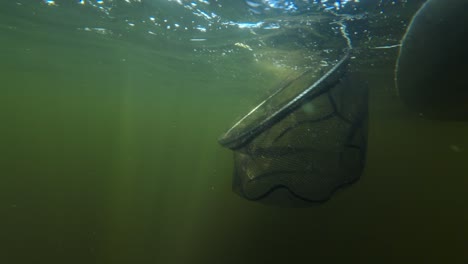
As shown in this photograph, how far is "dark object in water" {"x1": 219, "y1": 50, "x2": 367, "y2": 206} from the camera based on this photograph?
339cm

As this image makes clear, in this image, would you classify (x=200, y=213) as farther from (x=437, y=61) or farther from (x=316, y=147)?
(x=437, y=61)

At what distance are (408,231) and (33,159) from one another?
700 inches

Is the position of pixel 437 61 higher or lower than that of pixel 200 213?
higher

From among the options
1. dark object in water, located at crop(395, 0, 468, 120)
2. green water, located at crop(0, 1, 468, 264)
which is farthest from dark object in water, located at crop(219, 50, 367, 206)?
green water, located at crop(0, 1, 468, 264)

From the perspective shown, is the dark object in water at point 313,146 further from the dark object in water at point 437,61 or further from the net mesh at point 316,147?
the dark object in water at point 437,61

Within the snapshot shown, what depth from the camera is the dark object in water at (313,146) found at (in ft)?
11.1

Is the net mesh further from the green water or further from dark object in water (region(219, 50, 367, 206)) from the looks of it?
the green water

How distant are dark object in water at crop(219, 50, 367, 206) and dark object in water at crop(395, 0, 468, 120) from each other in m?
0.86

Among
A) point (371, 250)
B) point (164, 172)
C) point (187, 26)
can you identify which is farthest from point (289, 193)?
point (164, 172)

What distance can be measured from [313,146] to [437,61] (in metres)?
1.92

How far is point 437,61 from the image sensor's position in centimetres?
317

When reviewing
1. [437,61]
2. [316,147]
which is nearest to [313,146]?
[316,147]

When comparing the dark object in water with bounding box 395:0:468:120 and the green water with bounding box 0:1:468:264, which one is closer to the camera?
the dark object in water with bounding box 395:0:468:120

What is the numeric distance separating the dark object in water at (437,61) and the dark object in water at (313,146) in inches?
33.7
